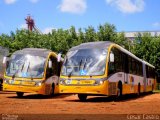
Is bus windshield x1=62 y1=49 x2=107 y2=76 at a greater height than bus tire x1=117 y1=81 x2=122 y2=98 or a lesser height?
greater

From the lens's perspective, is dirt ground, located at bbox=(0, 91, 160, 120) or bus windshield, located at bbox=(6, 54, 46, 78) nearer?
dirt ground, located at bbox=(0, 91, 160, 120)

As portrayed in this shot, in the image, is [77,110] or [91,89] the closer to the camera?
[77,110]

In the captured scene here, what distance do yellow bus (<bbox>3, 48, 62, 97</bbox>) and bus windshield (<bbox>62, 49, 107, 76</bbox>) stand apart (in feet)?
6.42

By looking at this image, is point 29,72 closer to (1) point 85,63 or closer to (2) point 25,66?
(2) point 25,66

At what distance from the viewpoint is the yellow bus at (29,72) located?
70.2 ft

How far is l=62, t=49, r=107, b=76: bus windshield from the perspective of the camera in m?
18.3

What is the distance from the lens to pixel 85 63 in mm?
18516

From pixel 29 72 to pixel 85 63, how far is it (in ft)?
15.0

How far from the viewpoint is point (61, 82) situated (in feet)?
61.5

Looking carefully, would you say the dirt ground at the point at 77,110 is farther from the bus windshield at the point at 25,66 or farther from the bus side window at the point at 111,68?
the bus windshield at the point at 25,66

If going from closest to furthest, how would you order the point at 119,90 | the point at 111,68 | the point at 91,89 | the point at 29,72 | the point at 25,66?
the point at 91,89 < the point at 111,68 < the point at 119,90 < the point at 29,72 < the point at 25,66

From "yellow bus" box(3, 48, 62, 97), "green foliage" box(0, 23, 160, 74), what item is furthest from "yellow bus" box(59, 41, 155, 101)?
"green foliage" box(0, 23, 160, 74)

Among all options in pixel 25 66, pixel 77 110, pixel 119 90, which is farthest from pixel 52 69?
pixel 77 110

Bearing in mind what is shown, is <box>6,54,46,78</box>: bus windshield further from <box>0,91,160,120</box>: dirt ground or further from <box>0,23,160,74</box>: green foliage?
<box>0,23,160,74</box>: green foliage
